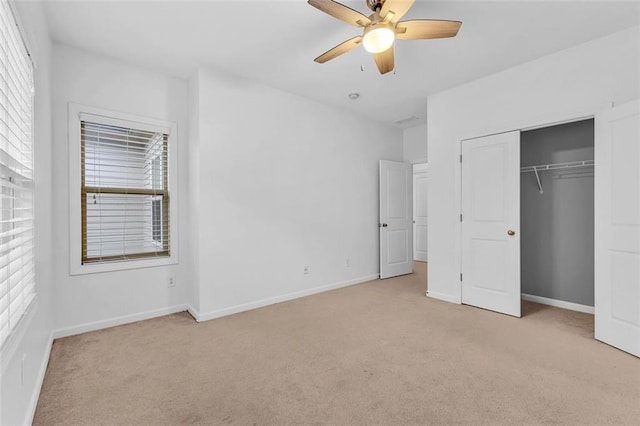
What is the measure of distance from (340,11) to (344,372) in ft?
8.25

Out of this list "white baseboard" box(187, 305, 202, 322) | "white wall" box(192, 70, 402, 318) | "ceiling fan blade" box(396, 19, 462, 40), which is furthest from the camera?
"white wall" box(192, 70, 402, 318)

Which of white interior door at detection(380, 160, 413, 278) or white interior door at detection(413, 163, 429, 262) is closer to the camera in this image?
white interior door at detection(380, 160, 413, 278)

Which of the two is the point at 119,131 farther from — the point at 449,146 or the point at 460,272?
the point at 460,272

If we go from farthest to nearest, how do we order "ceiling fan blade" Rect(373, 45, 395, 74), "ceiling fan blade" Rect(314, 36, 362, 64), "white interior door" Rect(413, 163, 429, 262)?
"white interior door" Rect(413, 163, 429, 262) < "ceiling fan blade" Rect(373, 45, 395, 74) < "ceiling fan blade" Rect(314, 36, 362, 64)

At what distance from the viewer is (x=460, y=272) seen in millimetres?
3902

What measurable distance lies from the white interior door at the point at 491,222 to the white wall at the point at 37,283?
4.02 metres

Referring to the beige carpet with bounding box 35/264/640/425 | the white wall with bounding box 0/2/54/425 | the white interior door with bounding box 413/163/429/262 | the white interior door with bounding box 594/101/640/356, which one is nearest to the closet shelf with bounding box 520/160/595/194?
the white interior door with bounding box 594/101/640/356

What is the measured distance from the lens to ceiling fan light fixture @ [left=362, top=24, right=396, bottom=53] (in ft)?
7.05

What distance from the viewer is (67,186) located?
3.00 m

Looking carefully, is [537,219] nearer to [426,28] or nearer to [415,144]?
[415,144]

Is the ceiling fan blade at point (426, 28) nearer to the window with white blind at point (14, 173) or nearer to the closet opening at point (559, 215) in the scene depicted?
the window with white blind at point (14, 173)

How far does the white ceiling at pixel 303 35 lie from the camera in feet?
8.00

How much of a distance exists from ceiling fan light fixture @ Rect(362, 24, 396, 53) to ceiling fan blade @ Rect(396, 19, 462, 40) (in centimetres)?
10

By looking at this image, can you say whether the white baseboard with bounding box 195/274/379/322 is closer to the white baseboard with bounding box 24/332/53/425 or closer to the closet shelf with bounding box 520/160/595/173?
the white baseboard with bounding box 24/332/53/425
